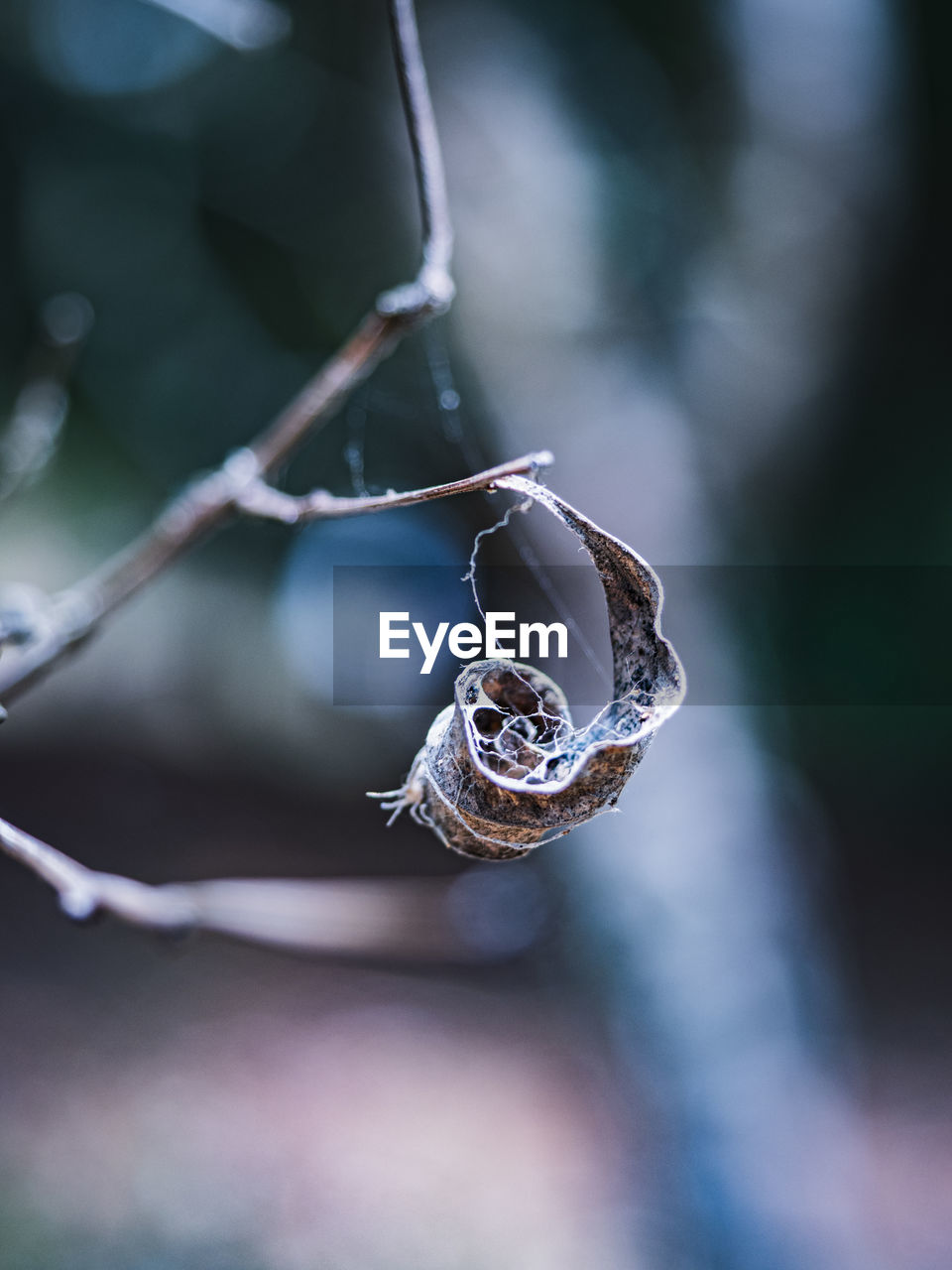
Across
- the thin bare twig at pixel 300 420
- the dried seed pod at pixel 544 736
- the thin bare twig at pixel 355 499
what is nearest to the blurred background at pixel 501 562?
the thin bare twig at pixel 300 420

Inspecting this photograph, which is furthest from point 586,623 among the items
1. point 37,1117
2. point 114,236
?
point 114,236

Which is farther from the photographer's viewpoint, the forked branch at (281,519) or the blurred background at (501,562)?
the blurred background at (501,562)

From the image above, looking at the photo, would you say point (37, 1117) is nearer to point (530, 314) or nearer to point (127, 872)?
point (127, 872)
